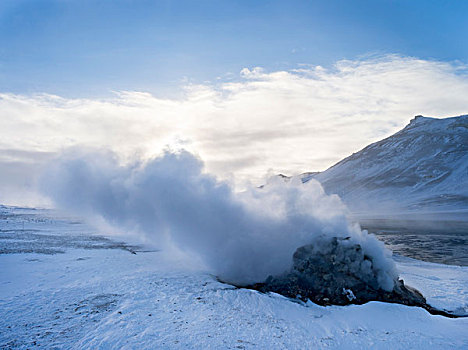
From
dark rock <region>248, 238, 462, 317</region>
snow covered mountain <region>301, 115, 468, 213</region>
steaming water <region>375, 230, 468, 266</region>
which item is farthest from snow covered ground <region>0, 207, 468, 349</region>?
snow covered mountain <region>301, 115, 468, 213</region>

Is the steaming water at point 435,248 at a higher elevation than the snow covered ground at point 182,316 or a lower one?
lower

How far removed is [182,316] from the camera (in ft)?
41.2

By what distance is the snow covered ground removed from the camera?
10.7 metres

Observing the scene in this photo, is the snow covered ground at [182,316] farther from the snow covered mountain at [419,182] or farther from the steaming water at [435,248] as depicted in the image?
the snow covered mountain at [419,182]

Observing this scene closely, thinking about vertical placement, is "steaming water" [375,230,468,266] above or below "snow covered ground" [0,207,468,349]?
below

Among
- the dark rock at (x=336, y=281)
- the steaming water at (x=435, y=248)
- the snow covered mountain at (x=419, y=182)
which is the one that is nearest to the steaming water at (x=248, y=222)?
the dark rock at (x=336, y=281)

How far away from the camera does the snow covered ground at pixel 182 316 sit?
10.7m

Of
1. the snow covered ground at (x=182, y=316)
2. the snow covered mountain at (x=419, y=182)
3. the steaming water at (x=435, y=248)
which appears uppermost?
the snow covered mountain at (x=419, y=182)

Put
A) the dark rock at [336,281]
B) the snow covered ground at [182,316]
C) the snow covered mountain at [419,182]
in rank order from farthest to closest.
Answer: the snow covered mountain at [419,182] < the dark rock at [336,281] < the snow covered ground at [182,316]

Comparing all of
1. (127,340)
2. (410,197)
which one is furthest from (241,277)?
Answer: (410,197)

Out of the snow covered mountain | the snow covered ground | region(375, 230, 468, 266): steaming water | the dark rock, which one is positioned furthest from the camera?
the snow covered mountain

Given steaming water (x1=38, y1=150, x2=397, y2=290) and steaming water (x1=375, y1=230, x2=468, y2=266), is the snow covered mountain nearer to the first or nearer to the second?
steaming water (x1=375, y1=230, x2=468, y2=266)

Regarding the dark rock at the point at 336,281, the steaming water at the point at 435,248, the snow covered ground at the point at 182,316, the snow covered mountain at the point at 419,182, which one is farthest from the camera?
the snow covered mountain at the point at 419,182

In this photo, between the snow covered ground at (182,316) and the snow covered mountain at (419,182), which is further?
the snow covered mountain at (419,182)
